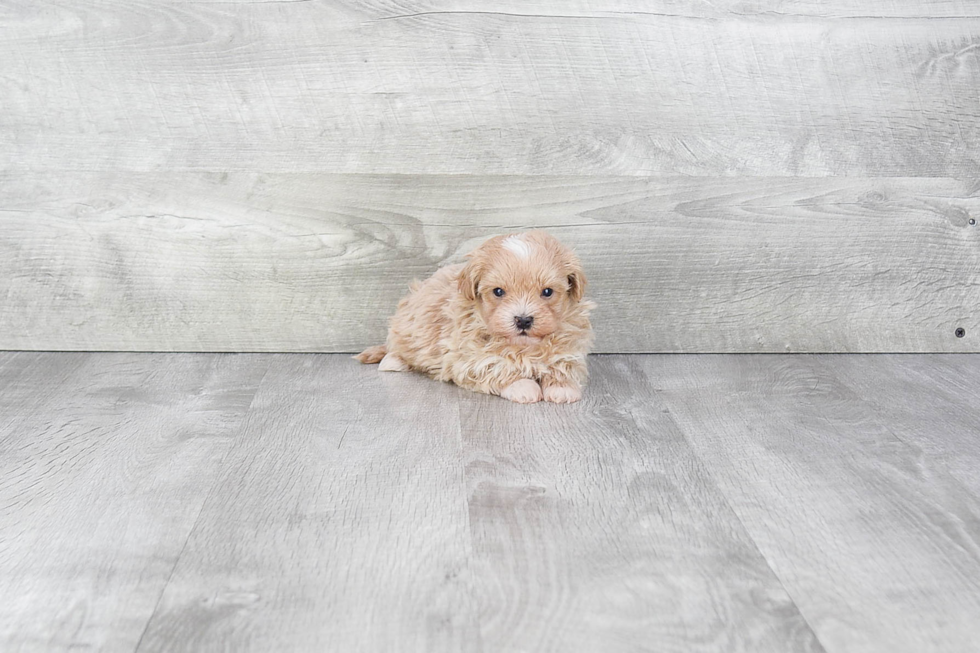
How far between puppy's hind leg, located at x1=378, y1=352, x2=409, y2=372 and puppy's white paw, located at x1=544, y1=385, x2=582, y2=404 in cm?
30

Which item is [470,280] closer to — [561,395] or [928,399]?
[561,395]

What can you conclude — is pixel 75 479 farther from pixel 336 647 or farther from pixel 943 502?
pixel 943 502

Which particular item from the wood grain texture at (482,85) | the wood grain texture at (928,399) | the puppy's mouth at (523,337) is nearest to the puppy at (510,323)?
the puppy's mouth at (523,337)

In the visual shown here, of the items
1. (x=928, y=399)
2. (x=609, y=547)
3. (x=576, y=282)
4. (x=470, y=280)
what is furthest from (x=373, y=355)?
(x=928, y=399)

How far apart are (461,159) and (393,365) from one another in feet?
1.36

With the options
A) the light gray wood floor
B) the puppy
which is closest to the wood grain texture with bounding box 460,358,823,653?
the light gray wood floor

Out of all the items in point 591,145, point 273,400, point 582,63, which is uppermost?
point 582,63

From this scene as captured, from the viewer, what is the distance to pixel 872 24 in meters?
1.64

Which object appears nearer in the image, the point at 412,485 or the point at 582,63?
the point at 412,485

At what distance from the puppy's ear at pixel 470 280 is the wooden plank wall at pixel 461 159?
266 millimetres

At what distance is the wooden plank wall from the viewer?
1580 mm

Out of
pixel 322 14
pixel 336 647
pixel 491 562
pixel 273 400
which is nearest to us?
pixel 336 647

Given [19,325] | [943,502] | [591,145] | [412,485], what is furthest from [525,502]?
[19,325]

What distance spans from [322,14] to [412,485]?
3.09 ft
